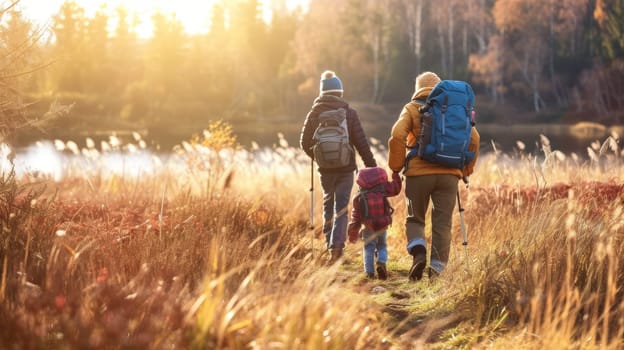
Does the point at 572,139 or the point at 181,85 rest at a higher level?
the point at 181,85

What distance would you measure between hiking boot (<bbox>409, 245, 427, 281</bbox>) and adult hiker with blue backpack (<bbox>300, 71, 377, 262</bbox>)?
0.97 meters

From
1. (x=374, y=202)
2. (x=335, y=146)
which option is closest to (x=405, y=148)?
(x=374, y=202)

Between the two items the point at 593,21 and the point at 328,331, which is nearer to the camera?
the point at 328,331

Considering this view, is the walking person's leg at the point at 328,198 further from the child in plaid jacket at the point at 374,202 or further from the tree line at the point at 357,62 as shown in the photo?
the tree line at the point at 357,62

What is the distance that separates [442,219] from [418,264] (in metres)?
0.45

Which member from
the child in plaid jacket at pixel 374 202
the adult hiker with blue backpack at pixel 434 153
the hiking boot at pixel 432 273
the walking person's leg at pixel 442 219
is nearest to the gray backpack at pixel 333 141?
the child in plaid jacket at pixel 374 202

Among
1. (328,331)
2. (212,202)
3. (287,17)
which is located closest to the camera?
(328,331)

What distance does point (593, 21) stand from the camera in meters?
45.5

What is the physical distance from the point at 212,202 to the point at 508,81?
42.8 m

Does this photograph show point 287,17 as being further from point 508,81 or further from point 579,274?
point 579,274

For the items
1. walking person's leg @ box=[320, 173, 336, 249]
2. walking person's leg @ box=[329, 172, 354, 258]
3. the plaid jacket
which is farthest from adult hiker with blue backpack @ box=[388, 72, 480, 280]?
walking person's leg @ box=[320, 173, 336, 249]

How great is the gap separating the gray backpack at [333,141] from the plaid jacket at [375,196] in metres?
0.61

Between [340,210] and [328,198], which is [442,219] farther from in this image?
[328,198]

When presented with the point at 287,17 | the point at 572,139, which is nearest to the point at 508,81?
the point at 572,139
